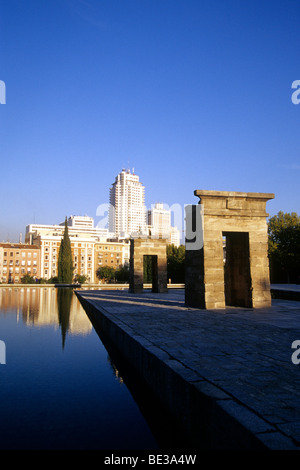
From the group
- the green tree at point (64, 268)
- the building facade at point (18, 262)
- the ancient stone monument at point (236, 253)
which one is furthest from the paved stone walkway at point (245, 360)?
the building facade at point (18, 262)

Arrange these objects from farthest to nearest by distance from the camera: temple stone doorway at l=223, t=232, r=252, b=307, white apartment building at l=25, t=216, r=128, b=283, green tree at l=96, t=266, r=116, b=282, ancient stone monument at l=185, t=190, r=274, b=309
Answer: white apartment building at l=25, t=216, r=128, b=283, green tree at l=96, t=266, r=116, b=282, temple stone doorway at l=223, t=232, r=252, b=307, ancient stone monument at l=185, t=190, r=274, b=309

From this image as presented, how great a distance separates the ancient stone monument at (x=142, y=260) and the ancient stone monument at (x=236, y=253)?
10.5 metres

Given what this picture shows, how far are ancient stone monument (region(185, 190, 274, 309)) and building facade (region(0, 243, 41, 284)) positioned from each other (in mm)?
73750

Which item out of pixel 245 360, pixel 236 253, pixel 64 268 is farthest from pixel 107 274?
pixel 245 360

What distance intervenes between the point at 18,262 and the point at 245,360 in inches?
3239

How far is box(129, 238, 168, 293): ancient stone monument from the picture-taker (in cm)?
2312

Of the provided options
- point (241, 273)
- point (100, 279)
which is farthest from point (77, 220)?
point (241, 273)

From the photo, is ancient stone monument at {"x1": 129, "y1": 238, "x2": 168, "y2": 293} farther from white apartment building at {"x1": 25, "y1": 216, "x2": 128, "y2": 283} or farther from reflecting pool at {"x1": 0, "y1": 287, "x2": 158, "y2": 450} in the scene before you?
white apartment building at {"x1": 25, "y1": 216, "x2": 128, "y2": 283}

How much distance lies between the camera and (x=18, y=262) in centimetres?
8044

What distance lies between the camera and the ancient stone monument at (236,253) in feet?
38.4

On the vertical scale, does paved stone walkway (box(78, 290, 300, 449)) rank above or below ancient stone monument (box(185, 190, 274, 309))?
below

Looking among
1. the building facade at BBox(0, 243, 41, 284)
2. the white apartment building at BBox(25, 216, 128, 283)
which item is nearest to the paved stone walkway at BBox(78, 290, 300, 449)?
the white apartment building at BBox(25, 216, 128, 283)

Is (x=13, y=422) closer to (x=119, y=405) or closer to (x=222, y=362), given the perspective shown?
(x=119, y=405)

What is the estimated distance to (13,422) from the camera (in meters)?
4.15
